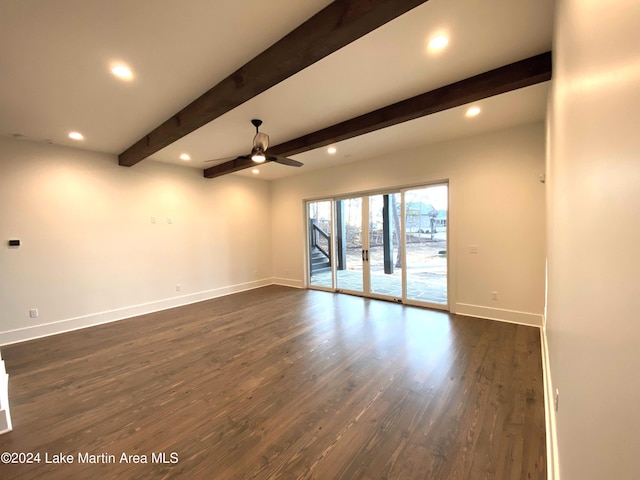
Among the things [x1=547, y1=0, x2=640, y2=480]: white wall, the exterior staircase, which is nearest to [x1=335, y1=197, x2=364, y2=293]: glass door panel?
the exterior staircase

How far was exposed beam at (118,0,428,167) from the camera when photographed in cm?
162

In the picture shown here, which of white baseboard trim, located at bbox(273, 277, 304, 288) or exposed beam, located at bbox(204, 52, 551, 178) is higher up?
exposed beam, located at bbox(204, 52, 551, 178)

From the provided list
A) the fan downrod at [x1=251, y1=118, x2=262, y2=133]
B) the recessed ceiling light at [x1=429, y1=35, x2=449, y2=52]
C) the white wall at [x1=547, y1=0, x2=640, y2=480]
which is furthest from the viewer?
the fan downrod at [x1=251, y1=118, x2=262, y2=133]

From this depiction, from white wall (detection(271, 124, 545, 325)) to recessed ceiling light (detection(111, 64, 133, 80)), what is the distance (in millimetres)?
4123

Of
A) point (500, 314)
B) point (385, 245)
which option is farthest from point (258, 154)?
point (500, 314)

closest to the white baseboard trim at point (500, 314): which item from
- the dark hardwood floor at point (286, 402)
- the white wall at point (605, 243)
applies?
the dark hardwood floor at point (286, 402)

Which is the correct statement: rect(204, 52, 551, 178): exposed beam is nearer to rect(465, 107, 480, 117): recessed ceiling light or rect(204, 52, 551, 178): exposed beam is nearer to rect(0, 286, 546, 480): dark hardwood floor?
rect(465, 107, 480, 117): recessed ceiling light

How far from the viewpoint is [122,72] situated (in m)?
2.40

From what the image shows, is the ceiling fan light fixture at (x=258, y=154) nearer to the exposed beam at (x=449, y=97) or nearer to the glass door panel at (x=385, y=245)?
the exposed beam at (x=449, y=97)

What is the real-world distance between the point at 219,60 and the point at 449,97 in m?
2.21

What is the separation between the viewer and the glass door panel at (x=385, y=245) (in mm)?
5297

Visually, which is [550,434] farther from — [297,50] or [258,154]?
[258,154]

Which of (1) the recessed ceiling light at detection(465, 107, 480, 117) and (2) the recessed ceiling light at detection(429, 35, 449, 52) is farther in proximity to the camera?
(1) the recessed ceiling light at detection(465, 107, 480, 117)

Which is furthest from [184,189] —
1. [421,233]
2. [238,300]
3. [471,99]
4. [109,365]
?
[471,99]
